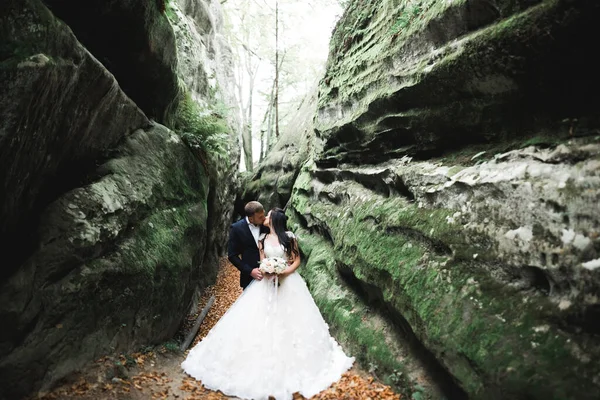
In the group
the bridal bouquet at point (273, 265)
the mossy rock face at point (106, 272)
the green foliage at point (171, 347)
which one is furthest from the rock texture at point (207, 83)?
the bridal bouquet at point (273, 265)

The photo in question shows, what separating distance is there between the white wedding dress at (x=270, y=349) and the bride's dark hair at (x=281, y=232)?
0.20 m

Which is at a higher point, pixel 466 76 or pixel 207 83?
pixel 207 83

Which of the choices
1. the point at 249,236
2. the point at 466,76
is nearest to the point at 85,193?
the point at 249,236

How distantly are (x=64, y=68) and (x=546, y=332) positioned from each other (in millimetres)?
5624

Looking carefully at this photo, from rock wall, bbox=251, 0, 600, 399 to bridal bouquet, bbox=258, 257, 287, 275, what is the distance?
1474mm

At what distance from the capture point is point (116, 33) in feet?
19.2

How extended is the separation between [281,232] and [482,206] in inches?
122

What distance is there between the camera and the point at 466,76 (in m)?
4.64

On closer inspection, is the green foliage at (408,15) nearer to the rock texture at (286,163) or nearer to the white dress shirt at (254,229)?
the white dress shirt at (254,229)

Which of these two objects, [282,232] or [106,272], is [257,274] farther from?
[106,272]

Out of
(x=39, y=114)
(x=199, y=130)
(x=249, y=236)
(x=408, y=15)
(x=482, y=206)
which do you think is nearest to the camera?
(x=39, y=114)

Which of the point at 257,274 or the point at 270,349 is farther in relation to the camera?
the point at 257,274

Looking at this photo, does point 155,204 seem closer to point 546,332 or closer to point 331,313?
point 331,313

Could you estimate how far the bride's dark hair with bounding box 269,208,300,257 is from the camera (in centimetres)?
564
